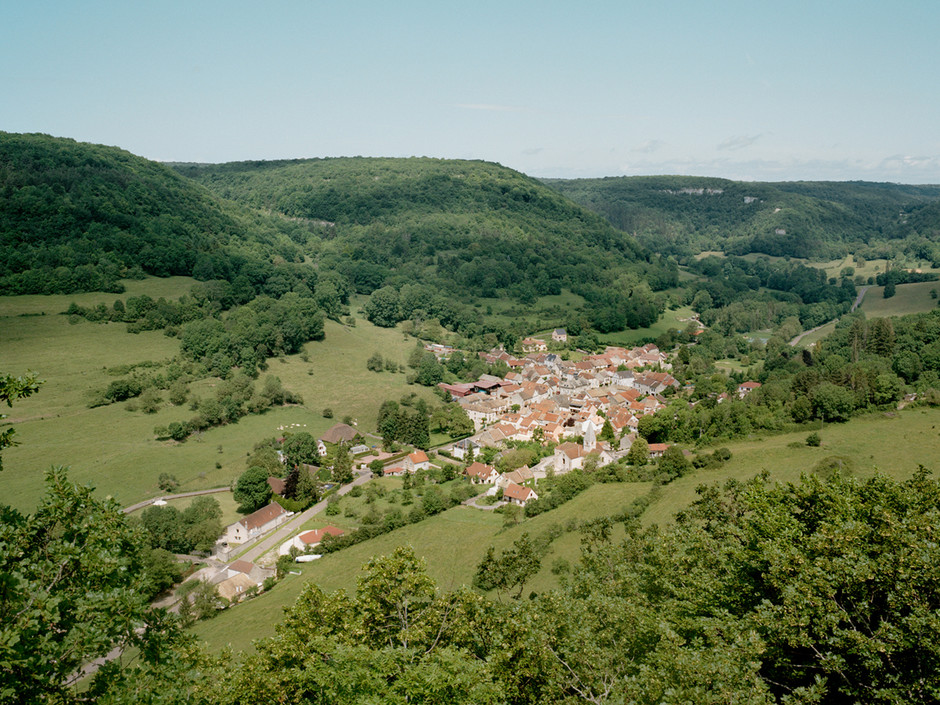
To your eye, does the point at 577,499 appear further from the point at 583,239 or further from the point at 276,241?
the point at 583,239

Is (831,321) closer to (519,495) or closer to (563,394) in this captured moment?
(563,394)

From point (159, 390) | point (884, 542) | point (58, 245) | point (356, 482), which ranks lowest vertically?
point (356, 482)

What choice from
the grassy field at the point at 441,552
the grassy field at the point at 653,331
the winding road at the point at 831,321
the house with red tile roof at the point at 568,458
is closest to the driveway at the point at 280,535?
the grassy field at the point at 441,552

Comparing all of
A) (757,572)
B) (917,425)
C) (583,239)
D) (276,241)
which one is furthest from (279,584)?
(583,239)

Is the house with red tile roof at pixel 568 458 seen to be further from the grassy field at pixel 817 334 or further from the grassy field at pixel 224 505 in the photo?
the grassy field at pixel 817 334

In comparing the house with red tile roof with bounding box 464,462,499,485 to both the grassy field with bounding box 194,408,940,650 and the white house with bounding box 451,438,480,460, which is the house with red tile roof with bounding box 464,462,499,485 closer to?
the white house with bounding box 451,438,480,460

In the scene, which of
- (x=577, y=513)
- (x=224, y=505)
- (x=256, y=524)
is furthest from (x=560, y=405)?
(x=224, y=505)
